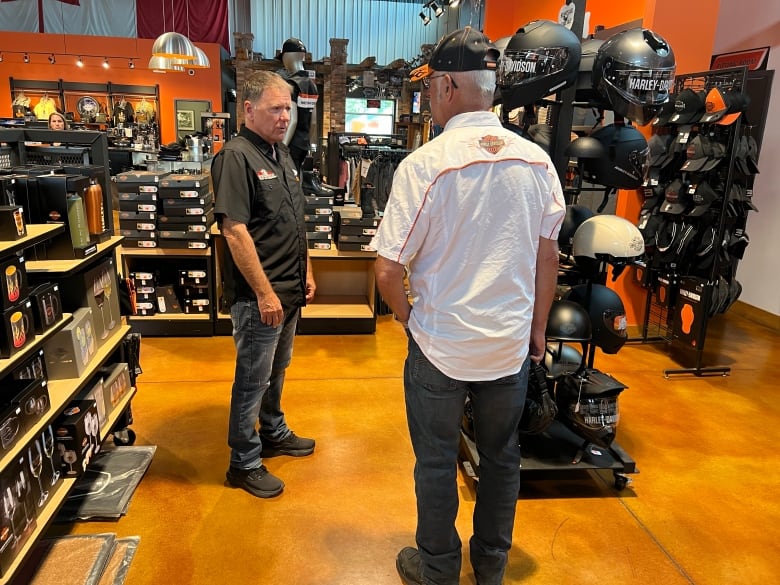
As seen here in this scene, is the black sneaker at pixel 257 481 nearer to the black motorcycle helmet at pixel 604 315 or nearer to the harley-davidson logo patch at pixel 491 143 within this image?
the black motorcycle helmet at pixel 604 315

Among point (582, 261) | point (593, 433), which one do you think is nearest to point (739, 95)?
point (582, 261)

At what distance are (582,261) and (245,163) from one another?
1.65 metres

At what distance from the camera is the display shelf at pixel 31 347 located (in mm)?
1837

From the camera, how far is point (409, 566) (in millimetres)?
2316

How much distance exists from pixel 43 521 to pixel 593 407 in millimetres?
2335

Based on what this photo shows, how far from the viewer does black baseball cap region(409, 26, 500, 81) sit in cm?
171

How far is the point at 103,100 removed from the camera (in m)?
13.4

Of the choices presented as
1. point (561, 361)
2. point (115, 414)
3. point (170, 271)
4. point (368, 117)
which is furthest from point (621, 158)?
point (368, 117)

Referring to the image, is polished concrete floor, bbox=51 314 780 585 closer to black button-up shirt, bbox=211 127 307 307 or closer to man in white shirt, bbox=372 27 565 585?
man in white shirt, bbox=372 27 565 585

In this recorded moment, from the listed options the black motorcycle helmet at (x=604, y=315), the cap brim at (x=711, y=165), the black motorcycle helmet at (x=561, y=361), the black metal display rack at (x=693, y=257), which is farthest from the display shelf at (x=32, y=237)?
the cap brim at (x=711, y=165)

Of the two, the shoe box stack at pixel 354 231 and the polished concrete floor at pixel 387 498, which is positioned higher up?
the shoe box stack at pixel 354 231

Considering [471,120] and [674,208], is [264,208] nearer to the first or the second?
[471,120]

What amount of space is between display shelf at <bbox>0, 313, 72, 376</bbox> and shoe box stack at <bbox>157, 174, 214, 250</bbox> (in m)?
2.44

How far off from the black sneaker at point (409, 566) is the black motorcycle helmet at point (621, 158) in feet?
6.21
